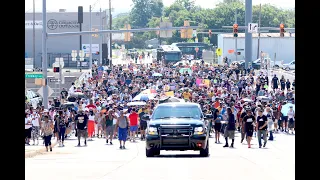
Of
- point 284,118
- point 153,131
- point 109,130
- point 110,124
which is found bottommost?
point 109,130

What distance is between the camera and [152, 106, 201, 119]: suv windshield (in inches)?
996

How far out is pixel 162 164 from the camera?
23.1 meters

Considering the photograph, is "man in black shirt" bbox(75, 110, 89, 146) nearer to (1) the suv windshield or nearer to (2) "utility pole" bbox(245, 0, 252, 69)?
(1) the suv windshield

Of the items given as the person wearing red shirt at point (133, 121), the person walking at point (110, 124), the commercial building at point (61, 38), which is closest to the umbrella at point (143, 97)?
the person wearing red shirt at point (133, 121)

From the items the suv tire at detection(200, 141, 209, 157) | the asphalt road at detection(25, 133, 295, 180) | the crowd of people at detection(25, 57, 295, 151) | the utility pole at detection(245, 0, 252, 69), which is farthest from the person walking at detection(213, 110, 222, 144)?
the utility pole at detection(245, 0, 252, 69)

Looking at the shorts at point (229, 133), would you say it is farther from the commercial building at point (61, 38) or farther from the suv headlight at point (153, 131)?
the commercial building at point (61, 38)

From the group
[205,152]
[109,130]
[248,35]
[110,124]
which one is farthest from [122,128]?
[248,35]

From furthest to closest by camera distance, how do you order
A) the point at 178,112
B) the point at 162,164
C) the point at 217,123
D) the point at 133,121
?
the point at 133,121 → the point at 217,123 → the point at 178,112 → the point at 162,164

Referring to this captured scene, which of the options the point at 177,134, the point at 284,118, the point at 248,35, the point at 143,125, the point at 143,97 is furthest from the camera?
the point at 248,35

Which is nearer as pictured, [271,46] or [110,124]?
[110,124]

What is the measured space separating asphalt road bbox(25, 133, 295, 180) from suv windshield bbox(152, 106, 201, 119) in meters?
1.33

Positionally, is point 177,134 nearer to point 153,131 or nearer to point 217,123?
point 153,131

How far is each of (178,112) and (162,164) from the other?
8.91 ft

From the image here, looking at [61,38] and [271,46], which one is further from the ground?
[61,38]
